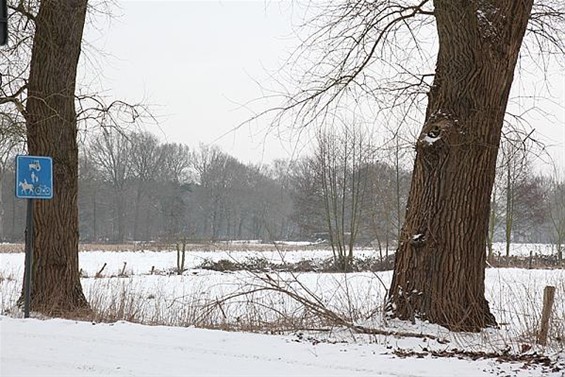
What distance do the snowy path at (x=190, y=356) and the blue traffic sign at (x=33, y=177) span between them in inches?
76.3

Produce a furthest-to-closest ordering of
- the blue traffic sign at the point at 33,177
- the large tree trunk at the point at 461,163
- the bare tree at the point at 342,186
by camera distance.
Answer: the bare tree at the point at 342,186 < the blue traffic sign at the point at 33,177 < the large tree trunk at the point at 461,163

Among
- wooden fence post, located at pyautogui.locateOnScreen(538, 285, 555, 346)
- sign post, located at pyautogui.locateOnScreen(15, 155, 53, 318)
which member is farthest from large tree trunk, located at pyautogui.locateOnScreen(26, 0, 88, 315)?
wooden fence post, located at pyautogui.locateOnScreen(538, 285, 555, 346)

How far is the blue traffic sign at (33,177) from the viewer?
8.93 m

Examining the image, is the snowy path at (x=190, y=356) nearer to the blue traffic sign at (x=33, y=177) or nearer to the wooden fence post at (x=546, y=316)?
the wooden fence post at (x=546, y=316)

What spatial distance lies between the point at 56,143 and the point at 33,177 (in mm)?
1562

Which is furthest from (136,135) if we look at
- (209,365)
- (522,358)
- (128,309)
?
(522,358)

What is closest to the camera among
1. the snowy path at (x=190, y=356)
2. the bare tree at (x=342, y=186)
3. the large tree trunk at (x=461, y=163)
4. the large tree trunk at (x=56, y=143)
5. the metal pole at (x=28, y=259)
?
the snowy path at (x=190, y=356)

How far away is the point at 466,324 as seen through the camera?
27.6ft

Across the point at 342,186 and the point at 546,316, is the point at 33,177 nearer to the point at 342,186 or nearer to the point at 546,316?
the point at 546,316

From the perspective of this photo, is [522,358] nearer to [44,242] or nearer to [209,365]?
[209,365]

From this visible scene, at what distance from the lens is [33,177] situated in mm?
9078

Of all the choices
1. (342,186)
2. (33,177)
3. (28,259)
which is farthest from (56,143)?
(342,186)

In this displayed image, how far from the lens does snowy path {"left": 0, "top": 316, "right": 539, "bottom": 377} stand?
5.88 metres

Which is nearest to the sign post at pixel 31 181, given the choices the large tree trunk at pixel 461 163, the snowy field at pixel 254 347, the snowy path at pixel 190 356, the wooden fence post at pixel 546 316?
the snowy field at pixel 254 347
